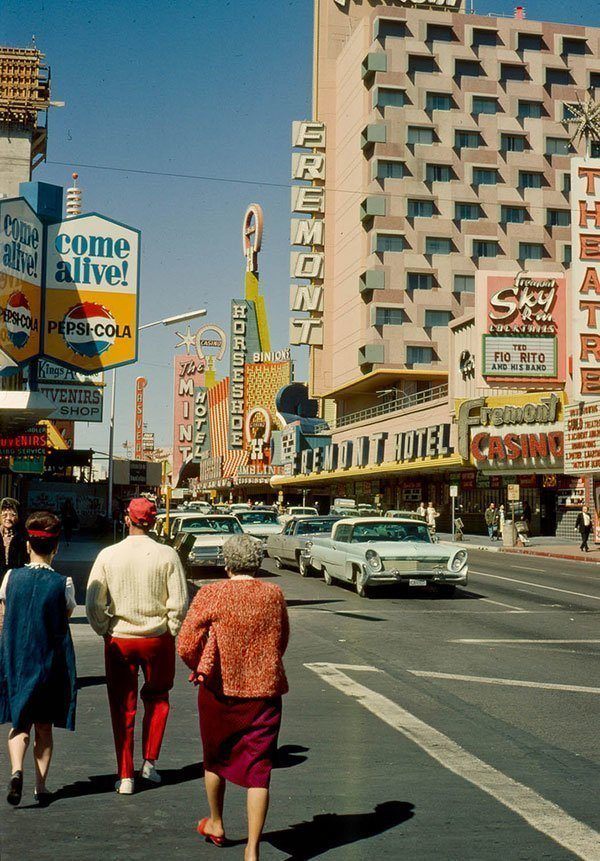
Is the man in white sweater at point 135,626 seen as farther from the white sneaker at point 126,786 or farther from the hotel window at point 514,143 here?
the hotel window at point 514,143

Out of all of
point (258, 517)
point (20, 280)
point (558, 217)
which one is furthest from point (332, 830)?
point (558, 217)

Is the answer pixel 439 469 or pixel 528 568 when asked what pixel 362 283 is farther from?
pixel 528 568

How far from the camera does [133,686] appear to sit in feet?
20.9

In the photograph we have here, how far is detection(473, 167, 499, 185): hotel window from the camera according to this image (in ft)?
254

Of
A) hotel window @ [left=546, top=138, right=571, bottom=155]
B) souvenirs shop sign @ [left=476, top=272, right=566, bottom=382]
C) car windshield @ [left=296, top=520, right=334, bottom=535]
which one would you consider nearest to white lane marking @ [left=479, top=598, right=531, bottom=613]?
car windshield @ [left=296, top=520, right=334, bottom=535]

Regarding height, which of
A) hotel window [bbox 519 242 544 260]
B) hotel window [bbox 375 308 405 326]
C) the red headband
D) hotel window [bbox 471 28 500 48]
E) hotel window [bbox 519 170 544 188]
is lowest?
the red headband

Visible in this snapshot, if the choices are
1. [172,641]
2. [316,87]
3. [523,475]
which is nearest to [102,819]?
[172,641]

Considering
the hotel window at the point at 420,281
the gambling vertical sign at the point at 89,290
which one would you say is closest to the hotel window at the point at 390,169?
the hotel window at the point at 420,281

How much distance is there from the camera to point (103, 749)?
7.54m

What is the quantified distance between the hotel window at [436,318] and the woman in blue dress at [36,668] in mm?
70833

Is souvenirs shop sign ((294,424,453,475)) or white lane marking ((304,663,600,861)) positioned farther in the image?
souvenirs shop sign ((294,424,453,475))

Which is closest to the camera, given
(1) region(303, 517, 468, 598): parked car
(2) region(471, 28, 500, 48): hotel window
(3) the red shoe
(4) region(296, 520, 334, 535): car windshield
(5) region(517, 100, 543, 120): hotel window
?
(3) the red shoe

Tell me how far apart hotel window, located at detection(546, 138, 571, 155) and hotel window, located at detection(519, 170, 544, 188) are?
1955mm

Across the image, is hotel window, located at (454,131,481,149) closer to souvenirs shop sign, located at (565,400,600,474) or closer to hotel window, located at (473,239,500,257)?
hotel window, located at (473,239,500,257)
